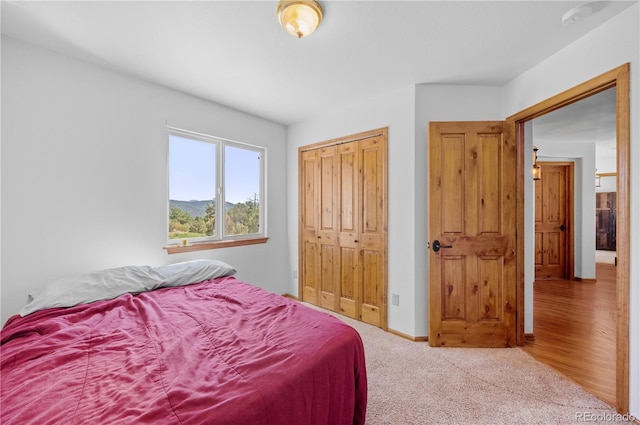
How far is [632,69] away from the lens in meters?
1.68

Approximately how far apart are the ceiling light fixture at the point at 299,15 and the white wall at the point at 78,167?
68.8 inches

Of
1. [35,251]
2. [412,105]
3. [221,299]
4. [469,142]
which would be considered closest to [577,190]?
[469,142]

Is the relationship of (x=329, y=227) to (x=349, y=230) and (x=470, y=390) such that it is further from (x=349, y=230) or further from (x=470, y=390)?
(x=470, y=390)

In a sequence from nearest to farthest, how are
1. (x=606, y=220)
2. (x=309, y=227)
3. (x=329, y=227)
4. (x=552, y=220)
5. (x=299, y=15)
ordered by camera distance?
1. (x=299, y=15)
2. (x=329, y=227)
3. (x=309, y=227)
4. (x=552, y=220)
5. (x=606, y=220)

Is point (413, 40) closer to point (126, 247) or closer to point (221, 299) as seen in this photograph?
point (221, 299)

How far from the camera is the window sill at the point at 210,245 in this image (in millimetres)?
2812

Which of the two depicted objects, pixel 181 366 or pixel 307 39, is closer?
pixel 181 366

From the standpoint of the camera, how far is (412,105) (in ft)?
9.12

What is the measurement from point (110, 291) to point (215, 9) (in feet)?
6.67

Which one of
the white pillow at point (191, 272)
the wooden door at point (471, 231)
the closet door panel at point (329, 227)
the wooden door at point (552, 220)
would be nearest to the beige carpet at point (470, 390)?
the wooden door at point (471, 231)

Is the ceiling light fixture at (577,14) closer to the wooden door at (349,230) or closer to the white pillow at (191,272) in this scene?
the wooden door at (349,230)

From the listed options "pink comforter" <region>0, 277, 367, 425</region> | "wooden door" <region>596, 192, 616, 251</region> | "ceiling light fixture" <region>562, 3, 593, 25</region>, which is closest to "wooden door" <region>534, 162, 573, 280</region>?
"ceiling light fixture" <region>562, 3, 593, 25</region>

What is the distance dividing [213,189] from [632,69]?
3.65 m

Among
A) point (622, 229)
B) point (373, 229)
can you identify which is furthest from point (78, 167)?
point (622, 229)
